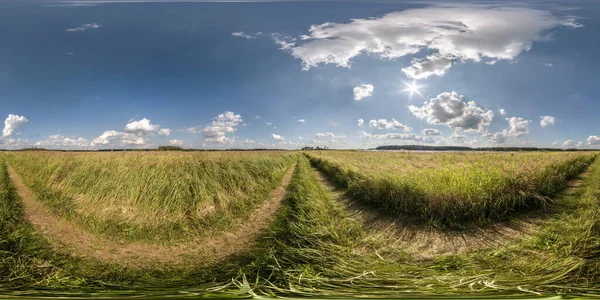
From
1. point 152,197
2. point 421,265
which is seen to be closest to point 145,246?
point 152,197

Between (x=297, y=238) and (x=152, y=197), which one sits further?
(x=152, y=197)

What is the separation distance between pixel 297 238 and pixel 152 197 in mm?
4318

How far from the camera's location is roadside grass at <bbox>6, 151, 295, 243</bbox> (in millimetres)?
5660

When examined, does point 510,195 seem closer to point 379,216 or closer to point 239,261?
point 379,216

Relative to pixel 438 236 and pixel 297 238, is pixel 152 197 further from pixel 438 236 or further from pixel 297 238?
pixel 438 236

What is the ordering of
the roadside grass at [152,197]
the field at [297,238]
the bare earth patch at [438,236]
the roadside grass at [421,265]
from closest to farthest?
the roadside grass at [421,265] < the field at [297,238] < the bare earth patch at [438,236] < the roadside grass at [152,197]

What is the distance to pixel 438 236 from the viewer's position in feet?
15.1

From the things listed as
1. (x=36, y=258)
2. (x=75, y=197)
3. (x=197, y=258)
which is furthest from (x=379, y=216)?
(x=75, y=197)

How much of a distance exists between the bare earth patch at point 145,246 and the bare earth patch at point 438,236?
2.28 m

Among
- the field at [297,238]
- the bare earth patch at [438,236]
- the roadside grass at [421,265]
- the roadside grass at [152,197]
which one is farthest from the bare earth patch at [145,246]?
the bare earth patch at [438,236]

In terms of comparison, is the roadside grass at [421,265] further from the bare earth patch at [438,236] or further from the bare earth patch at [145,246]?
the bare earth patch at [145,246]

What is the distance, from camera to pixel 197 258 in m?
4.23

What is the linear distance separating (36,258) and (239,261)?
2.85m

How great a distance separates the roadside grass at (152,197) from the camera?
5660mm
